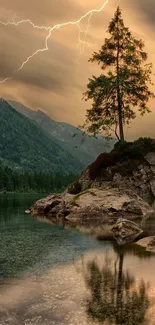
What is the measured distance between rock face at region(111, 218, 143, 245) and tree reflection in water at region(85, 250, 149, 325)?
29.4 ft

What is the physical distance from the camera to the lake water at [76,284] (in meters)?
10.5

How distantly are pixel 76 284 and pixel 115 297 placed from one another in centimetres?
224

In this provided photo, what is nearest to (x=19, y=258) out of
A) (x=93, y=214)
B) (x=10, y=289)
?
(x=10, y=289)

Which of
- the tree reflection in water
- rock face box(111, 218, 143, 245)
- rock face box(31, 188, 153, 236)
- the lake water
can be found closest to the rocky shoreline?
rock face box(31, 188, 153, 236)

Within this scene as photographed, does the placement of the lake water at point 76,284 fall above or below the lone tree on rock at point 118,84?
below

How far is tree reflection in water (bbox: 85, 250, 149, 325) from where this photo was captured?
34.1 ft

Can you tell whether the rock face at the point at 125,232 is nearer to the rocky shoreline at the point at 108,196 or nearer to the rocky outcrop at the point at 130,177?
the rocky shoreline at the point at 108,196

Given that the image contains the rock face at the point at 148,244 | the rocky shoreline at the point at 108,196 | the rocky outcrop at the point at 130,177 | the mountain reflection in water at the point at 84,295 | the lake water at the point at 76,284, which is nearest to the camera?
the mountain reflection in water at the point at 84,295

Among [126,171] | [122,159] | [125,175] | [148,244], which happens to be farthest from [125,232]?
[122,159]

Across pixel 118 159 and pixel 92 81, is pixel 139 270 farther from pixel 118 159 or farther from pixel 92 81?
pixel 92 81

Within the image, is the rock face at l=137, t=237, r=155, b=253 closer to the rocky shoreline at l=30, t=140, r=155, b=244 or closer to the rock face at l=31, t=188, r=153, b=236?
the rocky shoreline at l=30, t=140, r=155, b=244

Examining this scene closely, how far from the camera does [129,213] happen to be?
41.7 metres

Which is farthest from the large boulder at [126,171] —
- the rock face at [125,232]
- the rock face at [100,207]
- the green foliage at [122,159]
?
the rock face at [125,232]

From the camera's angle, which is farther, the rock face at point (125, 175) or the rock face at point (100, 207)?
the rock face at point (125, 175)
